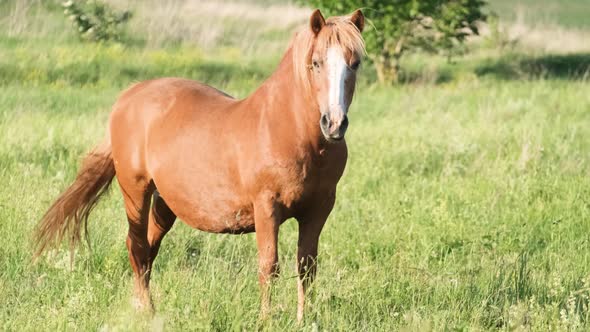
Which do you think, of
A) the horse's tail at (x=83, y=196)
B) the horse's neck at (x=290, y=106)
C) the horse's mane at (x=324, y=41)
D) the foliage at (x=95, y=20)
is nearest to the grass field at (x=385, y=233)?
the horse's tail at (x=83, y=196)

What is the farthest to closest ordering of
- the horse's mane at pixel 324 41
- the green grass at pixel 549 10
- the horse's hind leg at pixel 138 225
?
the green grass at pixel 549 10 → the horse's hind leg at pixel 138 225 → the horse's mane at pixel 324 41

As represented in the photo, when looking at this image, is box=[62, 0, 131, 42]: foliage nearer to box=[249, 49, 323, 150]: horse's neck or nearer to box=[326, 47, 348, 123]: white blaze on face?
box=[249, 49, 323, 150]: horse's neck

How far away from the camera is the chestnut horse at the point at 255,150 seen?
4148 millimetres

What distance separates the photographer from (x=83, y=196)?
5.72 metres

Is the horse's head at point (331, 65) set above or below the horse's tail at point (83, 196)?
above

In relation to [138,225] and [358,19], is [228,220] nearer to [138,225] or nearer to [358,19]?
[138,225]

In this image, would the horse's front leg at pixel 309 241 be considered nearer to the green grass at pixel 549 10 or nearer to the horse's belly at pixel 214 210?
the horse's belly at pixel 214 210

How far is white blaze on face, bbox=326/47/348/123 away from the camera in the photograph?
3955 mm

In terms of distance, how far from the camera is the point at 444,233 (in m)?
6.47

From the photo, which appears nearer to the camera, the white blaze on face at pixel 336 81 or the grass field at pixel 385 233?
the white blaze on face at pixel 336 81

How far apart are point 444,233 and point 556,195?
5.18 feet

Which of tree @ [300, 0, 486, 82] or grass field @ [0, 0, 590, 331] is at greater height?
grass field @ [0, 0, 590, 331]

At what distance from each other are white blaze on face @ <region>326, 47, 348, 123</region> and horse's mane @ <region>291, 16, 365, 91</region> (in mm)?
46

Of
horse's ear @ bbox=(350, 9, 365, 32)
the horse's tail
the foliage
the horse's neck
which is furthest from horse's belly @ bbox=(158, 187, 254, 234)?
the foliage
